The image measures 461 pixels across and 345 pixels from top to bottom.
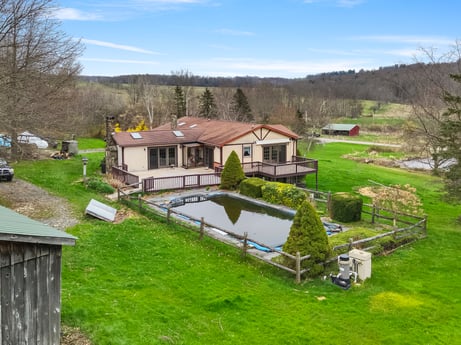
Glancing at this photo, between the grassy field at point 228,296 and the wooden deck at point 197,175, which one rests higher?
the wooden deck at point 197,175

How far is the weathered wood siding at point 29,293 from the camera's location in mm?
6547

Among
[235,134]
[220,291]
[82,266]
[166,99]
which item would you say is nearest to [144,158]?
[235,134]

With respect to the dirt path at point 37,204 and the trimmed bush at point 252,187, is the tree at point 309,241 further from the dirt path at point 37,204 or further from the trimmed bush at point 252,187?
the trimmed bush at point 252,187

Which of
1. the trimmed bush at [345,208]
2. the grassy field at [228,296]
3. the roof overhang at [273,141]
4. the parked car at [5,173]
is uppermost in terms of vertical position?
the roof overhang at [273,141]

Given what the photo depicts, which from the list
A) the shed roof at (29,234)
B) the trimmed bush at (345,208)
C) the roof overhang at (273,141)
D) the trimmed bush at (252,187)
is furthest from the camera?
the roof overhang at (273,141)

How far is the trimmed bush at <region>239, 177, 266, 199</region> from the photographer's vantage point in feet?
73.8

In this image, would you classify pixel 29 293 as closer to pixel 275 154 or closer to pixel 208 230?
pixel 208 230

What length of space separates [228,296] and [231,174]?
45.1 feet

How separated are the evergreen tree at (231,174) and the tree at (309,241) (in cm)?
1131

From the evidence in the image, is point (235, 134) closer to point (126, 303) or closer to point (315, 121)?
point (126, 303)

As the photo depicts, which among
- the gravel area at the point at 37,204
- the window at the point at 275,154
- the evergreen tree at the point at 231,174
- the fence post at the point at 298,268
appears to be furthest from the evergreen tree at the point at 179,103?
the fence post at the point at 298,268

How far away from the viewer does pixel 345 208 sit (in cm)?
1862

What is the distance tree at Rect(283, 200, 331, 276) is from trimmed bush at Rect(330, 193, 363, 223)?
578 centimetres

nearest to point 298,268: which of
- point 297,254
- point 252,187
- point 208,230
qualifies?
point 297,254
